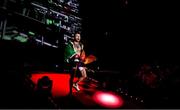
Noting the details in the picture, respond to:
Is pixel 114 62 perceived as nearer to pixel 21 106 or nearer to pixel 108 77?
pixel 108 77

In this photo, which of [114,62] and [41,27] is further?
[114,62]

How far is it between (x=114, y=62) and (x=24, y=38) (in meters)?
3.99

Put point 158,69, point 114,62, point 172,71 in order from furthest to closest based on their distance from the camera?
point 114,62 → point 158,69 → point 172,71

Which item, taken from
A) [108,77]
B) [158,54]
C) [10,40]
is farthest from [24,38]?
[158,54]

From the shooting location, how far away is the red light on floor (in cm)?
615

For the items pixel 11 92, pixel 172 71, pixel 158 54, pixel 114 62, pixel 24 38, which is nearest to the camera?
pixel 11 92

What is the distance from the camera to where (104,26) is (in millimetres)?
9977

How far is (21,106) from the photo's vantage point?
452cm

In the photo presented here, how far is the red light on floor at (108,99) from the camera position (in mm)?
6145

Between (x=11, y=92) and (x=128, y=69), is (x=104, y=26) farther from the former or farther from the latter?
(x=11, y=92)

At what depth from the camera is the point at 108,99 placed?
6.68 meters

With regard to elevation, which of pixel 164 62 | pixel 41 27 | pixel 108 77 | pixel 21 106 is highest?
pixel 41 27

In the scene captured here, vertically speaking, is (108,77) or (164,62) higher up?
(164,62)

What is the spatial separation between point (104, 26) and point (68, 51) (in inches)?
158
